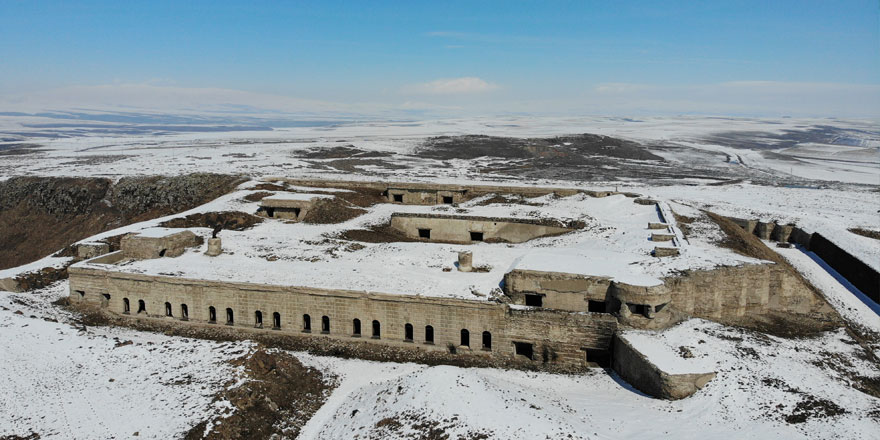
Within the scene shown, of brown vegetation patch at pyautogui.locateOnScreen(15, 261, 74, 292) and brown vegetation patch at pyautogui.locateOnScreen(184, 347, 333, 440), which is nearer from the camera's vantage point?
brown vegetation patch at pyautogui.locateOnScreen(184, 347, 333, 440)

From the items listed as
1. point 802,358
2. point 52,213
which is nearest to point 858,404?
point 802,358

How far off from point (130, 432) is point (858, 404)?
21933mm

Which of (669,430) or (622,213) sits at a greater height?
(622,213)

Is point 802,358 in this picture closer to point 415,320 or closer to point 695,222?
point 415,320

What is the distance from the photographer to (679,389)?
1806cm

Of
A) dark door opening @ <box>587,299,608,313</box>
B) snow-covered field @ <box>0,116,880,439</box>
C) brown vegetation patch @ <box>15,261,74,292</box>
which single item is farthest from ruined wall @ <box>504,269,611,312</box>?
brown vegetation patch @ <box>15,261,74,292</box>

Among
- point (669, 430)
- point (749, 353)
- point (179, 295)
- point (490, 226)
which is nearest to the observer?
point (669, 430)

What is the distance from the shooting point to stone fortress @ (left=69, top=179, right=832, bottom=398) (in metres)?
21.7

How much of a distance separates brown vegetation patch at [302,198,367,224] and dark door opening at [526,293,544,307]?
692 inches

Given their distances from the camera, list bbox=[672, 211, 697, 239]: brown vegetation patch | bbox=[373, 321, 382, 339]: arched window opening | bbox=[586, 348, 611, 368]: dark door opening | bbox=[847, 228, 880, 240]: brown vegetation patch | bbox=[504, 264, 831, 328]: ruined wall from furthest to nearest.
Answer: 1. bbox=[847, 228, 880, 240]: brown vegetation patch
2. bbox=[672, 211, 697, 239]: brown vegetation patch
3. bbox=[373, 321, 382, 339]: arched window opening
4. bbox=[504, 264, 831, 328]: ruined wall
5. bbox=[586, 348, 611, 368]: dark door opening

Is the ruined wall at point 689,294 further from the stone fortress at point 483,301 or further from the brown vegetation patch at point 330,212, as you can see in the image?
the brown vegetation patch at point 330,212

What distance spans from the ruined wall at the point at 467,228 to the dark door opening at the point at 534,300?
12.1 metres

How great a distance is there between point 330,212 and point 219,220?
7.32 metres

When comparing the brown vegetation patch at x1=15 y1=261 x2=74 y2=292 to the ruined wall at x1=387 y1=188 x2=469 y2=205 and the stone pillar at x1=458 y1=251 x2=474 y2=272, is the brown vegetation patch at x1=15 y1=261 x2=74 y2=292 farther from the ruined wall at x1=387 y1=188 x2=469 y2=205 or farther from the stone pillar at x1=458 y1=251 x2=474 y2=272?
the ruined wall at x1=387 y1=188 x2=469 y2=205
